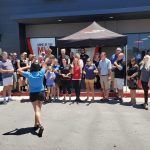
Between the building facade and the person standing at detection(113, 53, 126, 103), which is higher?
the building facade

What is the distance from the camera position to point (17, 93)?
1523 cm

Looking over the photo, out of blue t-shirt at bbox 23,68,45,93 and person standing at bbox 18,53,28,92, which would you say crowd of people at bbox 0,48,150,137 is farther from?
blue t-shirt at bbox 23,68,45,93

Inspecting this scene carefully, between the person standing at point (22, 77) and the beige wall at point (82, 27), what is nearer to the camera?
the person standing at point (22, 77)

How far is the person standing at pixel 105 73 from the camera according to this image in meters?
13.2

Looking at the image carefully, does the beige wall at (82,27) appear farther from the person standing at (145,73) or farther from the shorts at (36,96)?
the shorts at (36,96)

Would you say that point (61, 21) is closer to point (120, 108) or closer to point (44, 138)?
point (120, 108)

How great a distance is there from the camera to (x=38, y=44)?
20.2 m

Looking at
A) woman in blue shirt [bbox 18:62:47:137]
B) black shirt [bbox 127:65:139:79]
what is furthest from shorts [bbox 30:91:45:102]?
black shirt [bbox 127:65:139:79]

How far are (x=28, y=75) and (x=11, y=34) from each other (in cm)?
1242

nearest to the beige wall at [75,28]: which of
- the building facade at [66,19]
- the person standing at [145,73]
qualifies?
the building facade at [66,19]

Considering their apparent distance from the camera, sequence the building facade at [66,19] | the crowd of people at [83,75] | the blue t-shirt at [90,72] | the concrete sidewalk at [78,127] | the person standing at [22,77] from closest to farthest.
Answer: the concrete sidewalk at [78,127], the crowd of people at [83,75], the blue t-shirt at [90,72], the person standing at [22,77], the building facade at [66,19]

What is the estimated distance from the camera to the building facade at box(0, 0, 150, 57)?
18.0 meters

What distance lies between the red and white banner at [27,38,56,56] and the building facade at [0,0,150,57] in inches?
9.2

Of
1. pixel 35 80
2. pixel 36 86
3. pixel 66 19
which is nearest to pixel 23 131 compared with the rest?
pixel 36 86
